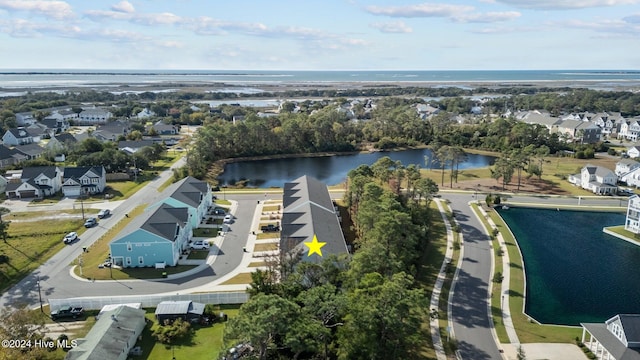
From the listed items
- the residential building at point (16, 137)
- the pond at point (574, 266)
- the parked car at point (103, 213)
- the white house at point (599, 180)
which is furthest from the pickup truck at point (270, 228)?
the residential building at point (16, 137)

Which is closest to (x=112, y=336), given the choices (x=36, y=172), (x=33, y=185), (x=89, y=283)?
(x=89, y=283)

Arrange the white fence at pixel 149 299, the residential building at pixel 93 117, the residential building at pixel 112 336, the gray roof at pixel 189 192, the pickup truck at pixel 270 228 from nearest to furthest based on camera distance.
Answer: the residential building at pixel 112 336
the white fence at pixel 149 299
the pickup truck at pixel 270 228
the gray roof at pixel 189 192
the residential building at pixel 93 117

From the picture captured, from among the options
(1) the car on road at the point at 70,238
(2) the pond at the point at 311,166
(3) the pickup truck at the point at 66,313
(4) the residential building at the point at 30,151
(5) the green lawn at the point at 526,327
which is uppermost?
(4) the residential building at the point at 30,151

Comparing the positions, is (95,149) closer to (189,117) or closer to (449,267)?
(189,117)

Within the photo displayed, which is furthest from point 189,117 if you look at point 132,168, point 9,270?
point 9,270

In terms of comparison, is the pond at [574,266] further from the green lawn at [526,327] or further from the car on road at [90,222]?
the car on road at [90,222]

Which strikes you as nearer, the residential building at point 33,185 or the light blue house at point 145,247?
the light blue house at point 145,247

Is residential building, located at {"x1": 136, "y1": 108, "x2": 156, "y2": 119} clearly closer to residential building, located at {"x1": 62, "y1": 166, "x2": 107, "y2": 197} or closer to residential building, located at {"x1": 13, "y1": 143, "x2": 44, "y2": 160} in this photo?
residential building, located at {"x1": 13, "y1": 143, "x2": 44, "y2": 160}

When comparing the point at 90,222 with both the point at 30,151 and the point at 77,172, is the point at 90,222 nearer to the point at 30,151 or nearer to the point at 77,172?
the point at 77,172
